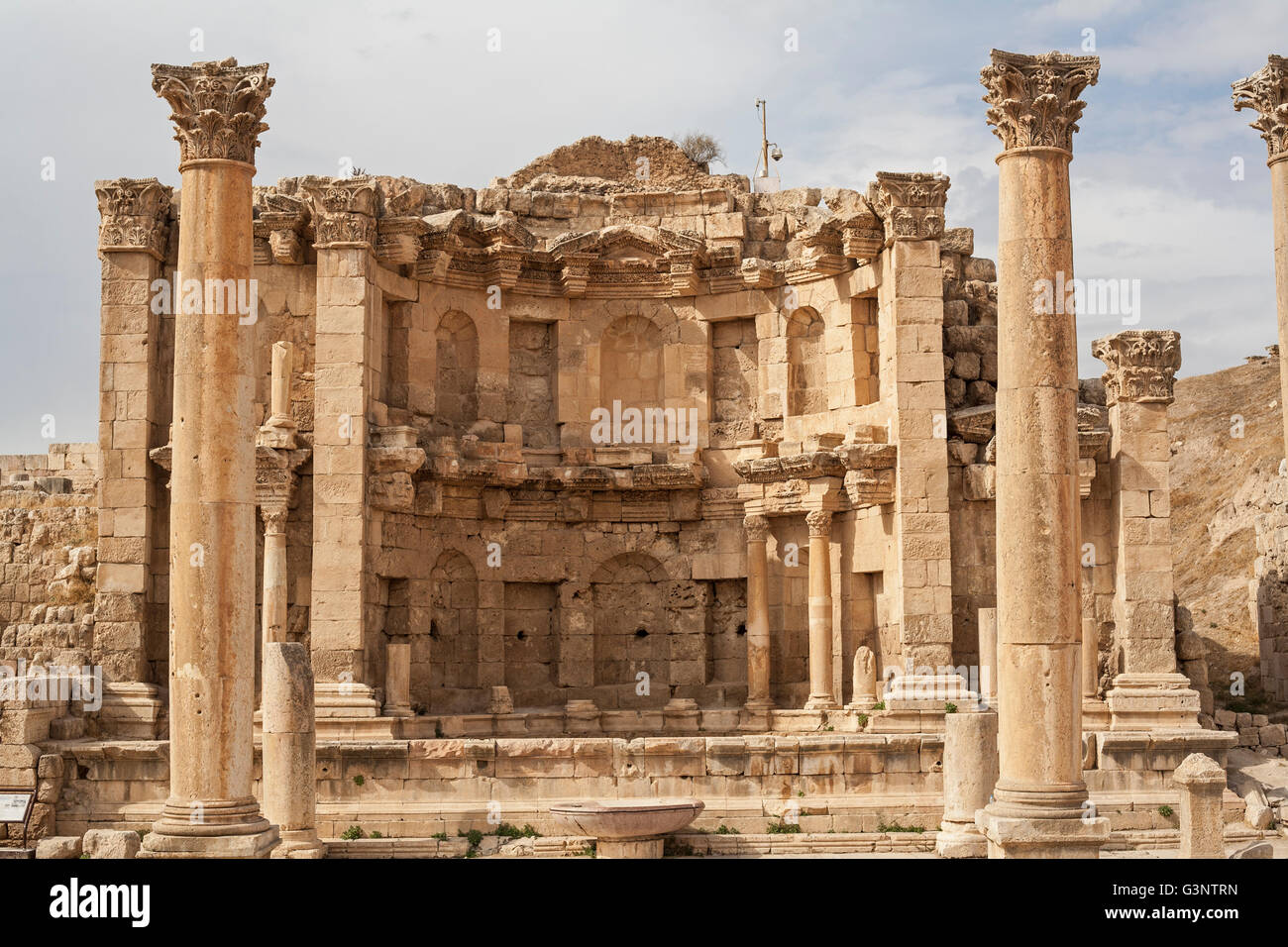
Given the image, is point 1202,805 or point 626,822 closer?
point 1202,805

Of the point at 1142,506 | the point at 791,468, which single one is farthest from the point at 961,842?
the point at 791,468

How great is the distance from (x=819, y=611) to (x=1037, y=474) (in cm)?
1001

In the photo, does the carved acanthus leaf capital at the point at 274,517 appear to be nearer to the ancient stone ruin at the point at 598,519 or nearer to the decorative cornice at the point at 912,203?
the ancient stone ruin at the point at 598,519

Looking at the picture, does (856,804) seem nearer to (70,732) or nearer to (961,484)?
(961,484)

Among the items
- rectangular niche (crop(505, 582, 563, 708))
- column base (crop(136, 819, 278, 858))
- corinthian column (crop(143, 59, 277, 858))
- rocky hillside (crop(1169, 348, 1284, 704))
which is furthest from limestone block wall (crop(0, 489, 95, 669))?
rocky hillside (crop(1169, 348, 1284, 704))

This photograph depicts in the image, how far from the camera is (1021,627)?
13.4 m

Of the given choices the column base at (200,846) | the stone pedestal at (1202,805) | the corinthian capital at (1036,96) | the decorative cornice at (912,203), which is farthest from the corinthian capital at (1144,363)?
the column base at (200,846)

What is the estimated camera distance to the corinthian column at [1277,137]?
1528 cm

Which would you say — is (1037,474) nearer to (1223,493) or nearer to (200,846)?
(200,846)

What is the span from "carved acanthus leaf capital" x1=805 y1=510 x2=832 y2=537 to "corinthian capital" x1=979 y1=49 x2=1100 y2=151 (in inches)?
396

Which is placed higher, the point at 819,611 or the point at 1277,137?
the point at 1277,137

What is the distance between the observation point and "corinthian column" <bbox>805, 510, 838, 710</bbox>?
23.0 m

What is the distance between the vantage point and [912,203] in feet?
74.5

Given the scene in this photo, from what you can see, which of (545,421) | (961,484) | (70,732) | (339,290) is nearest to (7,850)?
(70,732)
